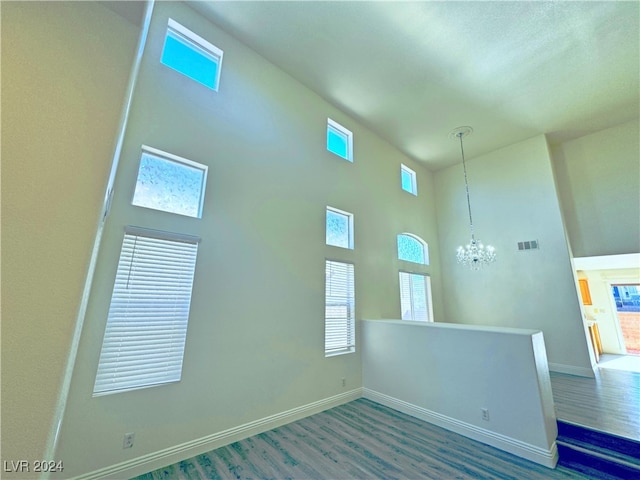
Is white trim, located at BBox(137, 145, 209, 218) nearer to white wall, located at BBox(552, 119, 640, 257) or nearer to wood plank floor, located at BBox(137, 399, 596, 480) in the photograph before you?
wood plank floor, located at BBox(137, 399, 596, 480)

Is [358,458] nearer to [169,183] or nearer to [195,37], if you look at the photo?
[169,183]

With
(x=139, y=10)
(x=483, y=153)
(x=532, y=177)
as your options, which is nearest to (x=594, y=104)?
(x=532, y=177)

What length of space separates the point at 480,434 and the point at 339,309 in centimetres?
236

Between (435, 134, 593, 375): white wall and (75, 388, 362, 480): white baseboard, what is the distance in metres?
4.66

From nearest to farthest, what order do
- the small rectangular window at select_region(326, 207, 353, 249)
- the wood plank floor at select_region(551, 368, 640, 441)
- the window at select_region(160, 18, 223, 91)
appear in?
the wood plank floor at select_region(551, 368, 640, 441) < the window at select_region(160, 18, 223, 91) < the small rectangular window at select_region(326, 207, 353, 249)

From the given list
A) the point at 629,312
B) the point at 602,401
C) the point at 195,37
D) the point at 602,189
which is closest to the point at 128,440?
the point at 195,37

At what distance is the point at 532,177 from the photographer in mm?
5992

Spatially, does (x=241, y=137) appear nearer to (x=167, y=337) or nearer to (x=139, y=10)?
→ (x=139, y=10)

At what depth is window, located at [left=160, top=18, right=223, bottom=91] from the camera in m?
3.31

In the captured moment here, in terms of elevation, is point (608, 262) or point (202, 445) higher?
point (608, 262)

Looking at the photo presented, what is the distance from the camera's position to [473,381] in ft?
10.4

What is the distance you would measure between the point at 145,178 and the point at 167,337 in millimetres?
1759

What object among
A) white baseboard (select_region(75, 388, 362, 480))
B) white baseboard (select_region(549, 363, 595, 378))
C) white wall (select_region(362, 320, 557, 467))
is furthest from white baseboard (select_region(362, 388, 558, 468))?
white baseboard (select_region(549, 363, 595, 378))

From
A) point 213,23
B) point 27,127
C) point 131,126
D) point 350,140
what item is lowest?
point 27,127
